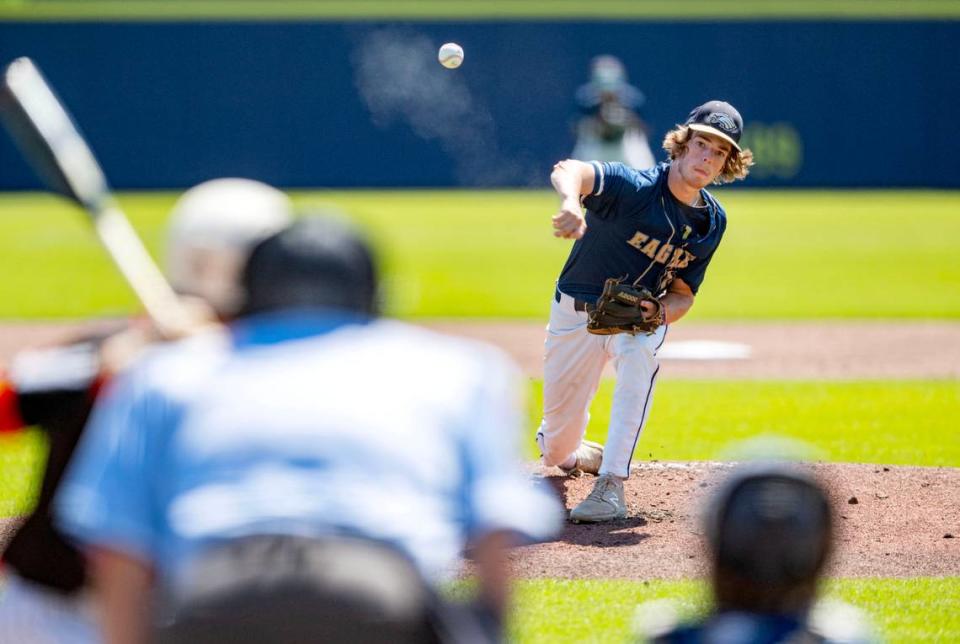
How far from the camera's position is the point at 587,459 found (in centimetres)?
740

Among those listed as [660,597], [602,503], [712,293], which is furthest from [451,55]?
[712,293]

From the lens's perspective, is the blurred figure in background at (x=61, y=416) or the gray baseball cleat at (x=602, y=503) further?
the gray baseball cleat at (x=602, y=503)

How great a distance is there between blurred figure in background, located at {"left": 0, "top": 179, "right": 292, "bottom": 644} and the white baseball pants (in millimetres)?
3608

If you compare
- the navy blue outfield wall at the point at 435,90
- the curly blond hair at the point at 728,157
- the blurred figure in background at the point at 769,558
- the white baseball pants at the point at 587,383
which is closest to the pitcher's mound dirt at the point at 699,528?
the white baseball pants at the point at 587,383

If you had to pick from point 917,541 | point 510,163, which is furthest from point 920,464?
point 510,163

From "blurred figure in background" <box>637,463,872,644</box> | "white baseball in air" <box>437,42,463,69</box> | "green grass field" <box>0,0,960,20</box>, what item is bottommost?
"blurred figure in background" <box>637,463,872,644</box>

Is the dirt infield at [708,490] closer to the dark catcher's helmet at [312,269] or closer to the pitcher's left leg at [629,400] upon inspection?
the pitcher's left leg at [629,400]

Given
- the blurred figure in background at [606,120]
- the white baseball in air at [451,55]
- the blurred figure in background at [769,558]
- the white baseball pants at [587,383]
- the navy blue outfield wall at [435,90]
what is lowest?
the blurred figure in background at [769,558]

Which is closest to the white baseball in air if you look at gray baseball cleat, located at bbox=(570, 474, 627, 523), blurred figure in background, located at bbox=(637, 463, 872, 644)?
gray baseball cleat, located at bbox=(570, 474, 627, 523)

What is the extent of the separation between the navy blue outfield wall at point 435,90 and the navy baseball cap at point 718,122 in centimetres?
2844

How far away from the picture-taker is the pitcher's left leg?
6312mm

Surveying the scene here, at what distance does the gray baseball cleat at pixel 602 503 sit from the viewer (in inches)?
253

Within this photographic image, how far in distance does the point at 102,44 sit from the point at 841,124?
18.2 meters

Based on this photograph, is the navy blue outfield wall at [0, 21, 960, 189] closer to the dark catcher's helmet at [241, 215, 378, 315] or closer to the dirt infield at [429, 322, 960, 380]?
the dirt infield at [429, 322, 960, 380]
